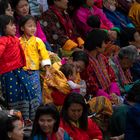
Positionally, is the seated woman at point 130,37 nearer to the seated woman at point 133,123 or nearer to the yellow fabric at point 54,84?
the yellow fabric at point 54,84

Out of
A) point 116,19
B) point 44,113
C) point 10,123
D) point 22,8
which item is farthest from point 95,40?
point 10,123

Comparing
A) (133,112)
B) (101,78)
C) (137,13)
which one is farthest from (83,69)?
(137,13)

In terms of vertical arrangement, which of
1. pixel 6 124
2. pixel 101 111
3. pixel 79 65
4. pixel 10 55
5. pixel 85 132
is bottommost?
pixel 85 132

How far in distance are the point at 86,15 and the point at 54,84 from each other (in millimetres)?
2800

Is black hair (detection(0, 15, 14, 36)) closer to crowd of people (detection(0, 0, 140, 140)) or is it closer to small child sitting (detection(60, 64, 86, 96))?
crowd of people (detection(0, 0, 140, 140))

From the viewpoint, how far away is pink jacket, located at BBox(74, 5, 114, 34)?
412 inches

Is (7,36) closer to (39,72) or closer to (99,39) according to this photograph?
(39,72)

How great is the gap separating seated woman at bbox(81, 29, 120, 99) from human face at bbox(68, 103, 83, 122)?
1164mm

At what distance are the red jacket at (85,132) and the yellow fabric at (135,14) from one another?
439 centimetres

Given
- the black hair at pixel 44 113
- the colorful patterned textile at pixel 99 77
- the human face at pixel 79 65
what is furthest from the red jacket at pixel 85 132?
the colorful patterned textile at pixel 99 77

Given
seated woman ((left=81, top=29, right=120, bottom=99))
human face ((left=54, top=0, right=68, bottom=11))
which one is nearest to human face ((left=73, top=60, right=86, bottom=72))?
seated woman ((left=81, top=29, right=120, bottom=99))

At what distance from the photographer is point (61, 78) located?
798 cm

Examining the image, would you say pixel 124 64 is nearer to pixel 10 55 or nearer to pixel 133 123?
pixel 10 55

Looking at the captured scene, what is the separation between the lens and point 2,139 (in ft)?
20.0
